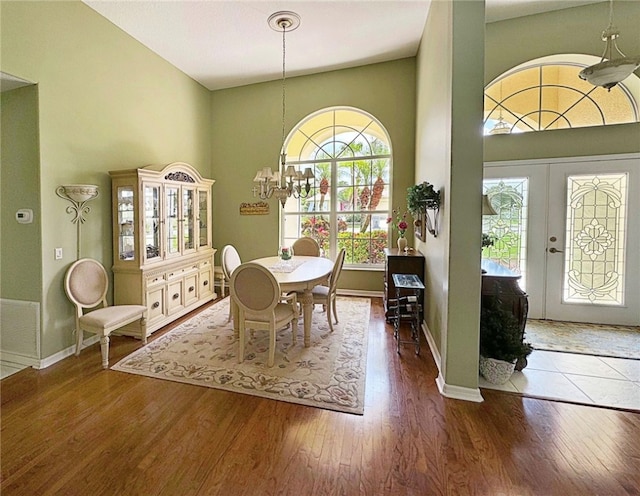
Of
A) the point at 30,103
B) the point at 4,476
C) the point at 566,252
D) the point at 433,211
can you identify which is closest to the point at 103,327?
the point at 4,476

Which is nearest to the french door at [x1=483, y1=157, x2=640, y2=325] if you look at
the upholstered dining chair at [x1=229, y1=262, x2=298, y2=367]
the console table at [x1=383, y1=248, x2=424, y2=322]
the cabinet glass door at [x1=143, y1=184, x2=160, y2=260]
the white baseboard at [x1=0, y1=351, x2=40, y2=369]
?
the console table at [x1=383, y1=248, x2=424, y2=322]

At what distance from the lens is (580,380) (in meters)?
2.58

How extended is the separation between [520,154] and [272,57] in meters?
3.68

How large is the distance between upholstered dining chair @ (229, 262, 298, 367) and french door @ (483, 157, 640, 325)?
3.15 metres

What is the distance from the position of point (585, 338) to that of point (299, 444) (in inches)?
135

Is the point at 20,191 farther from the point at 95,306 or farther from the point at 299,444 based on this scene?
the point at 299,444

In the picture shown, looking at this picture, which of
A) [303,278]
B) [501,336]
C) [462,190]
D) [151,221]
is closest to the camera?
[462,190]

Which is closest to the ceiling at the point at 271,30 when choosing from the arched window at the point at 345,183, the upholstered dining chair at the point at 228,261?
the arched window at the point at 345,183

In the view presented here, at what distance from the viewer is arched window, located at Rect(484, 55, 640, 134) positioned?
3.75 m

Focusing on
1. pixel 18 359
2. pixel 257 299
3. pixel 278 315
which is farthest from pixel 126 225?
pixel 278 315

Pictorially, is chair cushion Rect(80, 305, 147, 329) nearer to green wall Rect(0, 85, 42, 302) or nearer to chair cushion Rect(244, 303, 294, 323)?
green wall Rect(0, 85, 42, 302)

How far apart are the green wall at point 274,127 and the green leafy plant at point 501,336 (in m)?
2.68

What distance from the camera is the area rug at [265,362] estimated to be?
7.96ft

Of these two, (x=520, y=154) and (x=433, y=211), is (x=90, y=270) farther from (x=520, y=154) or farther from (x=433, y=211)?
(x=520, y=154)
